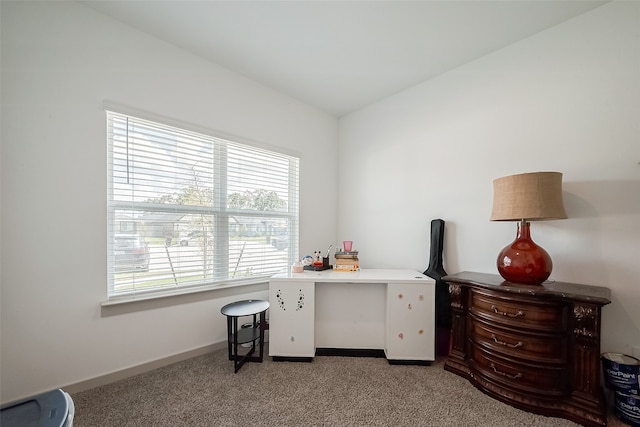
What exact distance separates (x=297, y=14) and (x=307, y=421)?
9.18 feet

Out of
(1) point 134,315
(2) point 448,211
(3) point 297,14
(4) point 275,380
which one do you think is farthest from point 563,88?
(1) point 134,315

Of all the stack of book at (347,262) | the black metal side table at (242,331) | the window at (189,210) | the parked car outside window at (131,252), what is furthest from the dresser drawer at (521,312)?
the parked car outside window at (131,252)

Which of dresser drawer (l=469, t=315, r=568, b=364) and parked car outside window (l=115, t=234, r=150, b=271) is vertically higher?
parked car outside window (l=115, t=234, r=150, b=271)

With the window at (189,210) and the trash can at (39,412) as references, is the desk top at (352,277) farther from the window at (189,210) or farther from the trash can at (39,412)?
the trash can at (39,412)

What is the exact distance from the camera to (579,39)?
1.84 metres

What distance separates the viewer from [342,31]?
2020 mm

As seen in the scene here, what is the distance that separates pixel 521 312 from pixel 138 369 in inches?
114

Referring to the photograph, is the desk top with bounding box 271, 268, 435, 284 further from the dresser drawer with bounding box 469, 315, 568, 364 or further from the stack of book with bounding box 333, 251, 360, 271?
the dresser drawer with bounding box 469, 315, 568, 364

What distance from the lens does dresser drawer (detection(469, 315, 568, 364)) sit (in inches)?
62.6

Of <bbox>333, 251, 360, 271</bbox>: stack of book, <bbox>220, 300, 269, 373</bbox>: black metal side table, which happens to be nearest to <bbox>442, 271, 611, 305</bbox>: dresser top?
<bbox>333, 251, 360, 271</bbox>: stack of book

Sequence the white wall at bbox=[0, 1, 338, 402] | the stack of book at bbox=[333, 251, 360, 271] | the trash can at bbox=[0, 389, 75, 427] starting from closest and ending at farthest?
the trash can at bbox=[0, 389, 75, 427], the white wall at bbox=[0, 1, 338, 402], the stack of book at bbox=[333, 251, 360, 271]

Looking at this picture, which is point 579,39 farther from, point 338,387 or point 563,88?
point 338,387

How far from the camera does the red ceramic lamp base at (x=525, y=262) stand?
68.2 inches

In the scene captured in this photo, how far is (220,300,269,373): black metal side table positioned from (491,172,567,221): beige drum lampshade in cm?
213
